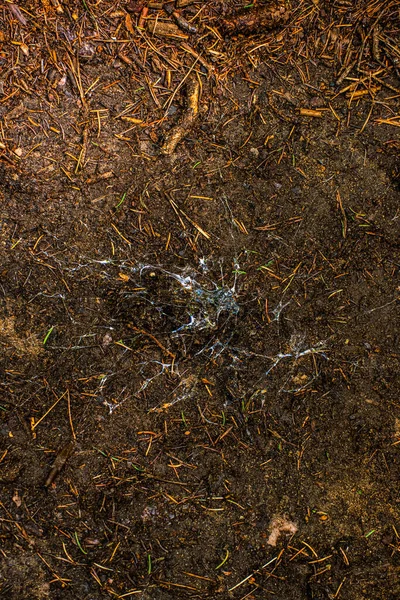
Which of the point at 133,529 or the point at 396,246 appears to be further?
the point at 396,246

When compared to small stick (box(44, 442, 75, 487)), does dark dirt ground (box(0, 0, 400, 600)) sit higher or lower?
higher

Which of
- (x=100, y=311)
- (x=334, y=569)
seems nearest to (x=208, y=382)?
(x=100, y=311)

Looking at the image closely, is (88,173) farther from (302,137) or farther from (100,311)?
(302,137)

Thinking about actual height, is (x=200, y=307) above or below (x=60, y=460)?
above

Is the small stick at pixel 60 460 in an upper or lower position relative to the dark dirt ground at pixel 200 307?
lower

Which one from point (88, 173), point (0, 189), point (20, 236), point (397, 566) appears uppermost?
point (88, 173)

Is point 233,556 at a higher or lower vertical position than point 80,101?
lower
